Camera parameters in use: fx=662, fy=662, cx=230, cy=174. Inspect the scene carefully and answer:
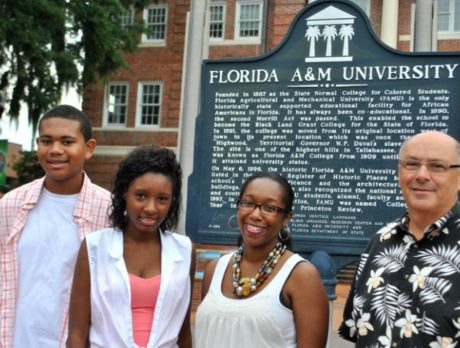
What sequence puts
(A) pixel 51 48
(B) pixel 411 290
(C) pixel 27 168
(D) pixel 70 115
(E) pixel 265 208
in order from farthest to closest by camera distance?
1. (C) pixel 27 168
2. (A) pixel 51 48
3. (D) pixel 70 115
4. (E) pixel 265 208
5. (B) pixel 411 290

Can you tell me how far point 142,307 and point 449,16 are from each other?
2046 cm

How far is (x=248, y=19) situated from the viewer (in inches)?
883

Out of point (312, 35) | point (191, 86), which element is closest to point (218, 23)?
point (191, 86)

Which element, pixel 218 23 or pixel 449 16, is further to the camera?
pixel 218 23

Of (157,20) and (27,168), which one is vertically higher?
(157,20)

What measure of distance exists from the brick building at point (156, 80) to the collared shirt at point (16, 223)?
18783mm

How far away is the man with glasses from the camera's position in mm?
2402

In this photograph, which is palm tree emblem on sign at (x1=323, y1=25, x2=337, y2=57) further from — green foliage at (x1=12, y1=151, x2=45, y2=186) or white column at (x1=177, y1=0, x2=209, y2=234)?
green foliage at (x1=12, y1=151, x2=45, y2=186)

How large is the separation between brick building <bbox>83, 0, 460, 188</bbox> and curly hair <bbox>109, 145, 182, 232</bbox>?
1897cm

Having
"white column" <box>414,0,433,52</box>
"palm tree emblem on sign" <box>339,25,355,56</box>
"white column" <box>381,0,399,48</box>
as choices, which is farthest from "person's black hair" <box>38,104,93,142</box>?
"white column" <box>381,0,399,48</box>

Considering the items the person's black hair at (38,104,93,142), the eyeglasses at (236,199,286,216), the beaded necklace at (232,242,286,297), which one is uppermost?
the person's black hair at (38,104,93,142)

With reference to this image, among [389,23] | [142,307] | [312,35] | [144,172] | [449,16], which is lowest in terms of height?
[142,307]

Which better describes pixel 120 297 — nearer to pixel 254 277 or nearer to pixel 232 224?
pixel 254 277

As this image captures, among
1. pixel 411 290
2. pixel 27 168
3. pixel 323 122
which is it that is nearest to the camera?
pixel 411 290
